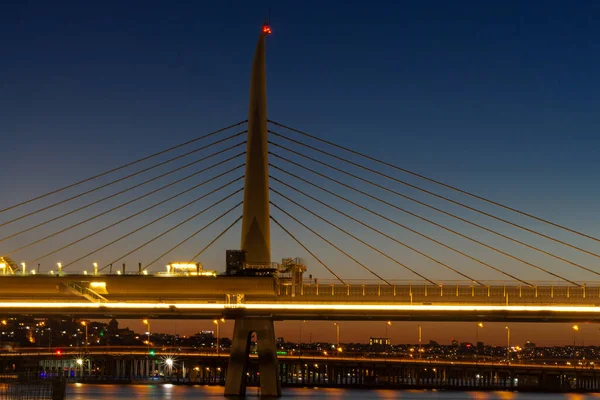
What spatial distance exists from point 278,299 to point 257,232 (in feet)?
20.8

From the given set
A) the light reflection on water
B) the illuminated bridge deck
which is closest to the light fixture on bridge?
the illuminated bridge deck

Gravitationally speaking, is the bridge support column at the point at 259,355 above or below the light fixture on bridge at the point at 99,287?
below

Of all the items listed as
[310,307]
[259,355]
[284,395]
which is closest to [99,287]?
[259,355]

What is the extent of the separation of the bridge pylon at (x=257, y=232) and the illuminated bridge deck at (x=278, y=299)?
276 centimetres

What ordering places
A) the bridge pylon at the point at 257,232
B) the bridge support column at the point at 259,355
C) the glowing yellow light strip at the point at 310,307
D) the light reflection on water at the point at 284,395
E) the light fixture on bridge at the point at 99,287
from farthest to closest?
the light reflection on water at the point at 284,395
the bridge support column at the point at 259,355
the bridge pylon at the point at 257,232
the light fixture on bridge at the point at 99,287
the glowing yellow light strip at the point at 310,307

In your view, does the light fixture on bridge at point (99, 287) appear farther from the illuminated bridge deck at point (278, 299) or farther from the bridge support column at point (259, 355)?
the bridge support column at point (259, 355)

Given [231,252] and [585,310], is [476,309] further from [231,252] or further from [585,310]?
[231,252]

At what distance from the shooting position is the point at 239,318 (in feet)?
278

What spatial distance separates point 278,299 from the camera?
82562 millimetres

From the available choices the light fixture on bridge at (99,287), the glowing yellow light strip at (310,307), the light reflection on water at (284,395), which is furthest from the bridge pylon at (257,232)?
the light fixture on bridge at (99,287)

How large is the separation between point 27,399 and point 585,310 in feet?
147

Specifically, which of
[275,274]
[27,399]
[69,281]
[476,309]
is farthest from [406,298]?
[27,399]

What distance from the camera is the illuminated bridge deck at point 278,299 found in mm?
79312

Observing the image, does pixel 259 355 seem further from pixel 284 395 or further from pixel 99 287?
pixel 284 395
